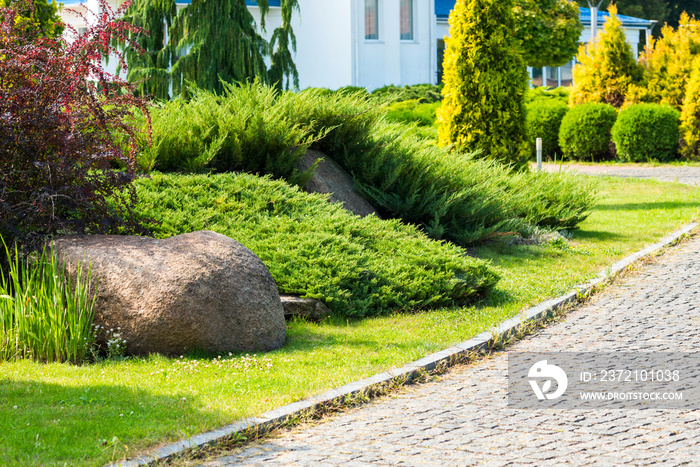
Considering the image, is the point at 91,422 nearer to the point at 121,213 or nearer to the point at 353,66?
the point at 121,213

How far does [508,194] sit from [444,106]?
132 inches

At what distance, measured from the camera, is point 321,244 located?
8211 mm

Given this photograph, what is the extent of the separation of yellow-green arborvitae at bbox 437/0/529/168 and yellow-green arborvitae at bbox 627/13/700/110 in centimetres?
1223

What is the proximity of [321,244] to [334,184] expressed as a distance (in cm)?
279

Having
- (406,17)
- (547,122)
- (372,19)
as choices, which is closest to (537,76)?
(406,17)

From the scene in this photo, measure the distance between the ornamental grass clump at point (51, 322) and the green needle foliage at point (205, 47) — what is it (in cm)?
886

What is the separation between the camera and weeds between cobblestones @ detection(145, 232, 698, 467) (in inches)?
179

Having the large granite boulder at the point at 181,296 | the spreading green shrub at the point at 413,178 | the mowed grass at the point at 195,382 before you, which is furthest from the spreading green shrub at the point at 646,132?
the large granite boulder at the point at 181,296

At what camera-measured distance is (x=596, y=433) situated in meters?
4.75

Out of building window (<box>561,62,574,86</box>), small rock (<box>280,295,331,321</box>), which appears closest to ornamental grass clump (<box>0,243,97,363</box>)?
small rock (<box>280,295,331,321</box>)

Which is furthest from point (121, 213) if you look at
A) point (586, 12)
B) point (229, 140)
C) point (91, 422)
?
point (586, 12)

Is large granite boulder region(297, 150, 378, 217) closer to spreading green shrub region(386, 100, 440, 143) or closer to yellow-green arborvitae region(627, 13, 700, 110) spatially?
spreading green shrub region(386, 100, 440, 143)

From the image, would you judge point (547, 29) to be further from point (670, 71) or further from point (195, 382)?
point (195, 382)

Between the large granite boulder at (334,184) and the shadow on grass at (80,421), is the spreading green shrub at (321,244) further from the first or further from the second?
the shadow on grass at (80,421)
